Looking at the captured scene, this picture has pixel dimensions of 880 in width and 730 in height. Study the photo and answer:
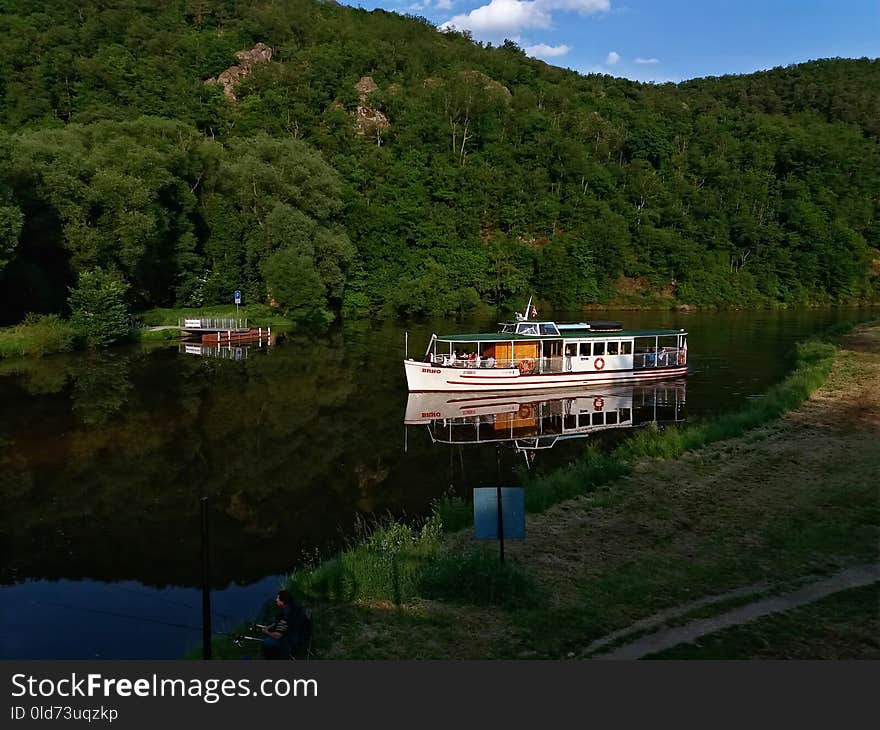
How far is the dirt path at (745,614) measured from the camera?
962 cm

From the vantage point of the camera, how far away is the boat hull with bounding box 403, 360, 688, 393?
3656 centimetres

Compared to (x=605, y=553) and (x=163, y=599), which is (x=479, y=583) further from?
(x=163, y=599)

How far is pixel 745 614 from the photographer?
10539 mm

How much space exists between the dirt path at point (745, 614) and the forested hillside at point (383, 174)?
54719 millimetres

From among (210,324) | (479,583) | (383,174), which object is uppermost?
(383,174)

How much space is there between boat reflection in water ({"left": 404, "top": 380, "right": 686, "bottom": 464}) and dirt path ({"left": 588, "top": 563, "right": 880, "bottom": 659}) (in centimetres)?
1282

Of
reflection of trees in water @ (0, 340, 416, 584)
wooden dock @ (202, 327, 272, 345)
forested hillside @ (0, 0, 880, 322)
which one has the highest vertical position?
forested hillside @ (0, 0, 880, 322)

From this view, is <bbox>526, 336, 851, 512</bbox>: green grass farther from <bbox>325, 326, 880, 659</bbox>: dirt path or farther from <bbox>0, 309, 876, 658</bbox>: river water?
<bbox>0, 309, 876, 658</bbox>: river water

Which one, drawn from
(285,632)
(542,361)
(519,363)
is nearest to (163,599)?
(285,632)

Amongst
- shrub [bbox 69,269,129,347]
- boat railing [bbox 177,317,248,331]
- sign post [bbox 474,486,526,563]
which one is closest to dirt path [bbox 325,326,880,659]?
sign post [bbox 474,486,526,563]

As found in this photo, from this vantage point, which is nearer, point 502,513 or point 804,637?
point 804,637

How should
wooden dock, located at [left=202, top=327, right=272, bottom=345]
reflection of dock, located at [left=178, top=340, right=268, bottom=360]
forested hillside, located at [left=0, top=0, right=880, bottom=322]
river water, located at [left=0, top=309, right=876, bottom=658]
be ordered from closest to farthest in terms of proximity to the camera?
1. river water, located at [left=0, top=309, right=876, bottom=658]
2. reflection of dock, located at [left=178, top=340, right=268, bottom=360]
3. wooden dock, located at [left=202, top=327, right=272, bottom=345]
4. forested hillside, located at [left=0, top=0, right=880, bottom=322]

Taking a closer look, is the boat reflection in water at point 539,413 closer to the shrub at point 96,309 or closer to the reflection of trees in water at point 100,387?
the reflection of trees in water at point 100,387

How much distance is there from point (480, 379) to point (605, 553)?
2381cm
